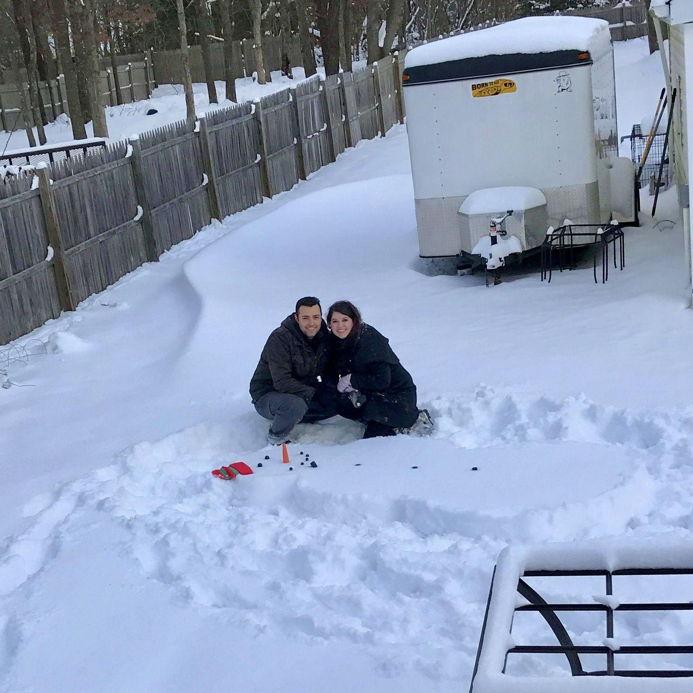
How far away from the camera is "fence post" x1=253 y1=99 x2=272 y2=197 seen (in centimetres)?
1755

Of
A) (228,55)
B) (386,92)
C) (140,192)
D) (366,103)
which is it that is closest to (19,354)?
(140,192)

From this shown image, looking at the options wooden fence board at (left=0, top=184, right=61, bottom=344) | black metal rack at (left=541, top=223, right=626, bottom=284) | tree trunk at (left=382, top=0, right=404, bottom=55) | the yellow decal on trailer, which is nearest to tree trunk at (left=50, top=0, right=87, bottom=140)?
tree trunk at (left=382, top=0, right=404, bottom=55)

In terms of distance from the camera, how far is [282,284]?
11.1 metres

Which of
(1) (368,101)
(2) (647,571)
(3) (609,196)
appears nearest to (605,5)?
(1) (368,101)

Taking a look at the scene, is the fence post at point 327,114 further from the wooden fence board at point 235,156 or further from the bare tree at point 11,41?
the bare tree at point 11,41

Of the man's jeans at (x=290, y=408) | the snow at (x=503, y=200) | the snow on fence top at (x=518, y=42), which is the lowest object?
the man's jeans at (x=290, y=408)

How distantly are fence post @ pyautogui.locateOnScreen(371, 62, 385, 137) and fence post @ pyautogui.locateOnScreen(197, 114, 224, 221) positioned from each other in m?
10.4

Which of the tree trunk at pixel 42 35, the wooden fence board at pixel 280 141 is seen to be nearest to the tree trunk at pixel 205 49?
the tree trunk at pixel 42 35

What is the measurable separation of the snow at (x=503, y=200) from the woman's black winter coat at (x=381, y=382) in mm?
4259

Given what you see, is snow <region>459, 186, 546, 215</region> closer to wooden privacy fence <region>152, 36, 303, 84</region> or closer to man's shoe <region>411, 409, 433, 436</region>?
man's shoe <region>411, 409, 433, 436</region>

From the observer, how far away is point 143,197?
44.1 feet

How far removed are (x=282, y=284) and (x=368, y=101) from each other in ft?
49.5

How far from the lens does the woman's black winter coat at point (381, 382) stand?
6352mm

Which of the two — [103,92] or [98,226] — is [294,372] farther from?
[103,92]
